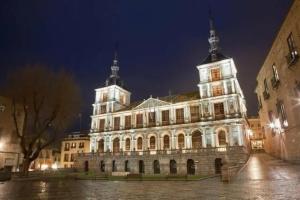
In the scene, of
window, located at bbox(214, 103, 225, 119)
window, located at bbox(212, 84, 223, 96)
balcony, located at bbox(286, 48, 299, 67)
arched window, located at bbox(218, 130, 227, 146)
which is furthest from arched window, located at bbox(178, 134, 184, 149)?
balcony, located at bbox(286, 48, 299, 67)

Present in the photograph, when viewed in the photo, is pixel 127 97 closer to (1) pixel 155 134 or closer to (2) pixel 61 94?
(1) pixel 155 134

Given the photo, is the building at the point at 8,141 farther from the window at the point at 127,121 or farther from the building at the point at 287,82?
the building at the point at 287,82

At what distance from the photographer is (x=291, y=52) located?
20.7 meters

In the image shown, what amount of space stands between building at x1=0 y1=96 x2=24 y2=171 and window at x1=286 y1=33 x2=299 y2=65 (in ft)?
135

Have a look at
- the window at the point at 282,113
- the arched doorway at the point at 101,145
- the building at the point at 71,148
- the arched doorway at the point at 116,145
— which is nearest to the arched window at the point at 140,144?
the arched doorway at the point at 116,145

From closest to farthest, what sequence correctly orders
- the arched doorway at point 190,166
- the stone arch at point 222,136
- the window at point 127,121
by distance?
the stone arch at point 222,136
the arched doorway at point 190,166
the window at point 127,121

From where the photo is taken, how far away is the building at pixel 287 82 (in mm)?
19914

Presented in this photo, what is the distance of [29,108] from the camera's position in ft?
104

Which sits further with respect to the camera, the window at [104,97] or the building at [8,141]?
the window at [104,97]

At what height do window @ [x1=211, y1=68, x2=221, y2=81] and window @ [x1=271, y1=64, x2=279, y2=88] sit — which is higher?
window @ [x1=211, y1=68, x2=221, y2=81]

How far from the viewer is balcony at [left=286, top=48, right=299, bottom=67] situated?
63.5ft

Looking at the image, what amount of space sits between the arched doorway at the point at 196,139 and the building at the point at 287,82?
17.1m

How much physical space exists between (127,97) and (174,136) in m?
24.7

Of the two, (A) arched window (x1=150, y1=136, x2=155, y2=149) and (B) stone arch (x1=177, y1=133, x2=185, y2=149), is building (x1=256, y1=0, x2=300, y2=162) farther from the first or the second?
(A) arched window (x1=150, y1=136, x2=155, y2=149)
